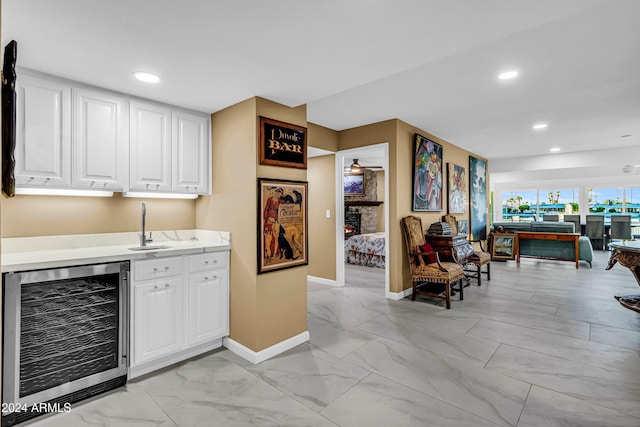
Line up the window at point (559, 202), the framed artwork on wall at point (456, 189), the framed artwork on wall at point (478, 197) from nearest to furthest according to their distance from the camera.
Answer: the framed artwork on wall at point (456, 189) < the framed artwork on wall at point (478, 197) < the window at point (559, 202)

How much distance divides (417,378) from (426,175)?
3361mm

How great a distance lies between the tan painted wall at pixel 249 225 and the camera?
8.94 feet

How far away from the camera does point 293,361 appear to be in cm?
268

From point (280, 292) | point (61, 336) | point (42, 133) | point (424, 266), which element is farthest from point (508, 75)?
point (61, 336)

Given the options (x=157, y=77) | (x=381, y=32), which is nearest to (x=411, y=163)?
(x=381, y=32)

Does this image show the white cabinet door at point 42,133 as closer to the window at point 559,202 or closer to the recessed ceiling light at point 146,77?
the recessed ceiling light at point 146,77

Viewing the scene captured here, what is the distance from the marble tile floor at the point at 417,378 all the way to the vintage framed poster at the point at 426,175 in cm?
172

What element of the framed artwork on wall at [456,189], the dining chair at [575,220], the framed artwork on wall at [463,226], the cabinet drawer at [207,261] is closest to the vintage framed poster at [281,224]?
the cabinet drawer at [207,261]

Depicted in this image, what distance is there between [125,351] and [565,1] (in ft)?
11.3

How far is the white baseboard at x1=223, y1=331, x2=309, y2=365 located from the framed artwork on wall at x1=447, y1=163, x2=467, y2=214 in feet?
13.3

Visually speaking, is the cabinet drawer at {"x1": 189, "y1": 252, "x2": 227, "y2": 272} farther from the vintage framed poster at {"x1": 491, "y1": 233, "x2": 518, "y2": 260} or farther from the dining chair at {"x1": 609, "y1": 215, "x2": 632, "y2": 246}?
the dining chair at {"x1": 609, "y1": 215, "x2": 632, "y2": 246}

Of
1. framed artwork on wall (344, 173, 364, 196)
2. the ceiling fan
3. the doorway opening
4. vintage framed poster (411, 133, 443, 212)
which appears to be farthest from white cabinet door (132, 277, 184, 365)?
framed artwork on wall (344, 173, 364, 196)

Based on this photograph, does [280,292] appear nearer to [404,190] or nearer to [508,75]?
[404,190]

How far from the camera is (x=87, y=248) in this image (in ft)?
8.72
